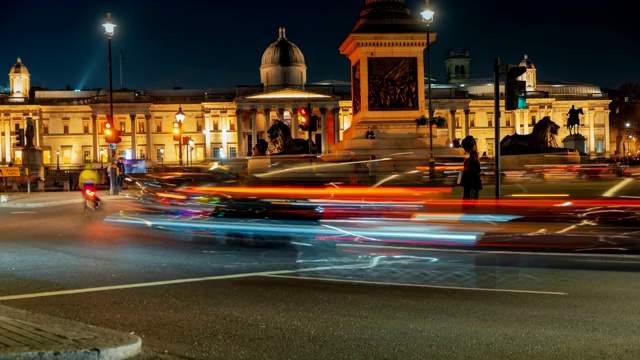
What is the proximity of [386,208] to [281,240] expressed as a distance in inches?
94.8

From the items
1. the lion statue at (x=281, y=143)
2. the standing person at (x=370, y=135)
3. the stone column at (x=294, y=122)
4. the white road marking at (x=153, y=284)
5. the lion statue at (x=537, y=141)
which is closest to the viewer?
the white road marking at (x=153, y=284)

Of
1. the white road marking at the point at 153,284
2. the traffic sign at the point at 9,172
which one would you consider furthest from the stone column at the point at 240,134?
the white road marking at the point at 153,284

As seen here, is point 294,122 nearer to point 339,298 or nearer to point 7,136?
point 7,136

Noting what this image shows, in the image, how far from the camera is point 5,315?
7.79 meters

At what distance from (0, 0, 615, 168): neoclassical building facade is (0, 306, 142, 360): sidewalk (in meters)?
116

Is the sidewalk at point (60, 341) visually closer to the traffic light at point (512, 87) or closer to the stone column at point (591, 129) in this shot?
the traffic light at point (512, 87)

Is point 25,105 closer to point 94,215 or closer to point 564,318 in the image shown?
point 94,215

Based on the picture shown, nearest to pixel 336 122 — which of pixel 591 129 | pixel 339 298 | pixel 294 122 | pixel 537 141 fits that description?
pixel 294 122

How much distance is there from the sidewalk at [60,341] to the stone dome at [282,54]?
123m

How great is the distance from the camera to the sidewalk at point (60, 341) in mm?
5891

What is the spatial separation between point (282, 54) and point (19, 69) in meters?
49.4

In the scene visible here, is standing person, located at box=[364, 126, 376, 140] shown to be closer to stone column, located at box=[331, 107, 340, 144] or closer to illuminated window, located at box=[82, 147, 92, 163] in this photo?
stone column, located at box=[331, 107, 340, 144]

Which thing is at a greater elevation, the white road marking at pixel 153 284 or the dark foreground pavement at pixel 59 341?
the dark foreground pavement at pixel 59 341

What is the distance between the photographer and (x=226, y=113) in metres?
136
